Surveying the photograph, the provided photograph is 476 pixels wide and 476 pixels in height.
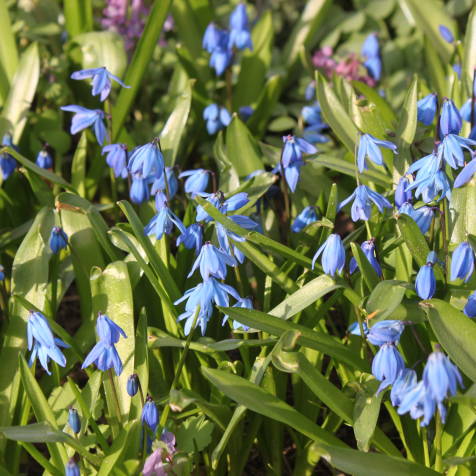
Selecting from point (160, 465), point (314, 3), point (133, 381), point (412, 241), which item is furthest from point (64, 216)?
point (314, 3)

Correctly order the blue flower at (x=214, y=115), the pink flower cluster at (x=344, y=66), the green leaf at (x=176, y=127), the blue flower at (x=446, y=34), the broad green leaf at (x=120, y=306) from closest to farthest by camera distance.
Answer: the broad green leaf at (x=120, y=306)
the green leaf at (x=176, y=127)
the blue flower at (x=214, y=115)
the blue flower at (x=446, y=34)
the pink flower cluster at (x=344, y=66)

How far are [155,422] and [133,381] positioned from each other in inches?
5.1

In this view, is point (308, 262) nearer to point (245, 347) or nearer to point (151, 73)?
point (245, 347)

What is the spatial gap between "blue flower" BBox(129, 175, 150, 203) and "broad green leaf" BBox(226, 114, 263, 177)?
408 millimetres

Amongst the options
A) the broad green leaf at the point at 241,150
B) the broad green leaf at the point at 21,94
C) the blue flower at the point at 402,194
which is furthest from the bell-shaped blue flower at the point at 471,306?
the broad green leaf at the point at 21,94

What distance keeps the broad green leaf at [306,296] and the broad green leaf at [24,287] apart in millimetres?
896

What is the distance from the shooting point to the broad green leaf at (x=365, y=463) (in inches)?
76.7

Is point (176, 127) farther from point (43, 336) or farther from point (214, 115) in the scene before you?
point (43, 336)

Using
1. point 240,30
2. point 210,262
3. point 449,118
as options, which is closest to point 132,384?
point 210,262

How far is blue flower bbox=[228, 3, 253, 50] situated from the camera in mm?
3740

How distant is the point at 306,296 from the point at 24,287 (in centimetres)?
104

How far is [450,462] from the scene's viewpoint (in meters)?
1.97

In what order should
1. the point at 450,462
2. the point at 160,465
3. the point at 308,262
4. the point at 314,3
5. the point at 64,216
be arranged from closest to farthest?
the point at 450,462 → the point at 160,465 → the point at 308,262 → the point at 64,216 → the point at 314,3

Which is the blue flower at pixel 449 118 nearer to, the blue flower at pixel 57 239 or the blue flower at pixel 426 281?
the blue flower at pixel 426 281
